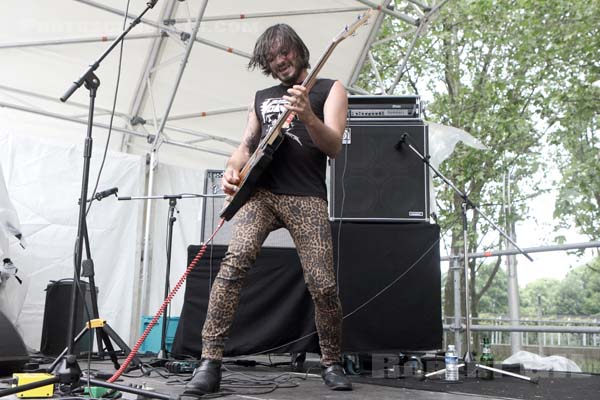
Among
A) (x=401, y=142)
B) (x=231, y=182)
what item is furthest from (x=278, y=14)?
(x=231, y=182)

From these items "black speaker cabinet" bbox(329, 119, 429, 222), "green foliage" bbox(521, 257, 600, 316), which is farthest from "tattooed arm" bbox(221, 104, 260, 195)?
"green foliage" bbox(521, 257, 600, 316)

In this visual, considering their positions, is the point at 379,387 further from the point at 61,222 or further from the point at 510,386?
the point at 61,222

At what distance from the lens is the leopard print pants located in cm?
229

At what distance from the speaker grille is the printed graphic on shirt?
3.80ft

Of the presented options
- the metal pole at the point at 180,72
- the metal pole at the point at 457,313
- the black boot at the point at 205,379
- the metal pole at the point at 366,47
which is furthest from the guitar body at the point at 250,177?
the metal pole at the point at 366,47

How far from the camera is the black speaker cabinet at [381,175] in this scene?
3426mm

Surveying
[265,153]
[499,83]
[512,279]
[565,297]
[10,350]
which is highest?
[499,83]

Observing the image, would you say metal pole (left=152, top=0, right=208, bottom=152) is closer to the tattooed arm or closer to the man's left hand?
the tattooed arm

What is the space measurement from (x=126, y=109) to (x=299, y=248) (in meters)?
4.38

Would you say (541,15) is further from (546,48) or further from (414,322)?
(414,322)

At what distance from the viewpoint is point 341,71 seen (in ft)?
20.9

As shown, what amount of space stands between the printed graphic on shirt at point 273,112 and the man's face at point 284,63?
0.11 meters

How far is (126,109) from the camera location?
618 centimetres

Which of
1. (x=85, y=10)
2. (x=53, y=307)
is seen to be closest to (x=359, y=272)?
(x=53, y=307)
